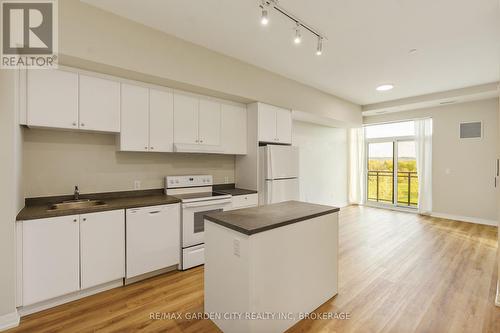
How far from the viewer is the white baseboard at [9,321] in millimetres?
1843

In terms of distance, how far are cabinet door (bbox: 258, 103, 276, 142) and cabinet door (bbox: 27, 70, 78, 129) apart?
7.68 ft

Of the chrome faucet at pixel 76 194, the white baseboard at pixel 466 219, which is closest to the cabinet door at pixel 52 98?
the chrome faucet at pixel 76 194

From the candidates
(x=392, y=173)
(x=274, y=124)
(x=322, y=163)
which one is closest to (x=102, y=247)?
(x=274, y=124)

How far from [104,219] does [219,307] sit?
1.44 meters

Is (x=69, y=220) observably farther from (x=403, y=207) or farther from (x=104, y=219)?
(x=403, y=207)

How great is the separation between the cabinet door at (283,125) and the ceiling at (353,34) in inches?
25.1

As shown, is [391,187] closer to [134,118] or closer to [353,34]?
[353,34]

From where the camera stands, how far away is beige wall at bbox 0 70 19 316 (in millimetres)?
1831

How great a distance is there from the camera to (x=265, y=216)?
6.33 feet

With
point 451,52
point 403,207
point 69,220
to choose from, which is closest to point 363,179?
point 403,207

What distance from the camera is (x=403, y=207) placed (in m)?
6.14

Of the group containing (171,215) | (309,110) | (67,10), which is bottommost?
(171,215)

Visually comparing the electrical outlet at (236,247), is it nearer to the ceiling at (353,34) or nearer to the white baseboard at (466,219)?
the ceiling at (353,34)

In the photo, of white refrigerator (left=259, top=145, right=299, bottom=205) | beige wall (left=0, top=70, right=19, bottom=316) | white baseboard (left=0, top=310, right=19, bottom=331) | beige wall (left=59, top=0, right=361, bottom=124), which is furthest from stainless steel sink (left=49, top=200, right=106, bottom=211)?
white refrigerator (left=259, top=145, right=299, bottom=205)
